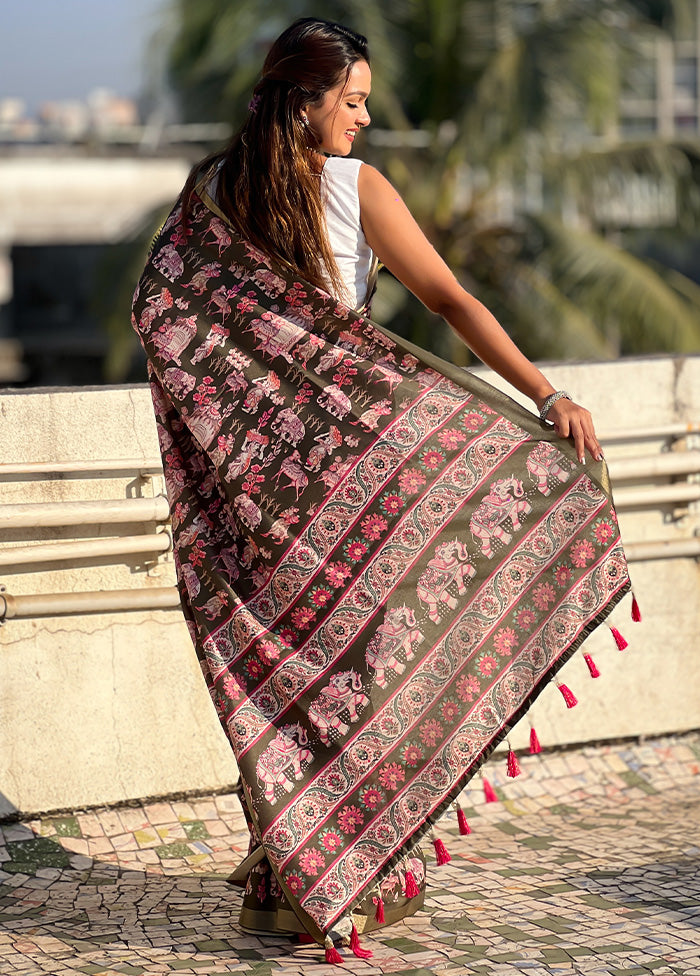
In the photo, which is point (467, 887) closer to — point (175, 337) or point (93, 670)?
point (93, 670)

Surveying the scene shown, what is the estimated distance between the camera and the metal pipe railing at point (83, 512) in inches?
148

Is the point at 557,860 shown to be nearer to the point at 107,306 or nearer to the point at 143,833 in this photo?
the point at 143,833

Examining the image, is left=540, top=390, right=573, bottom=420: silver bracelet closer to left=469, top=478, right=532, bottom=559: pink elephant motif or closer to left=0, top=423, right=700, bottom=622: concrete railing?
left=469, top=478, right=532, bottom=559: pink elephant motif

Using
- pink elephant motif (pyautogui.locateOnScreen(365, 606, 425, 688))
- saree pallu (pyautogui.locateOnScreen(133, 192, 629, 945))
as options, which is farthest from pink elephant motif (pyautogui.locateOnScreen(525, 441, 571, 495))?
pink elephant motif (pyautogui.locateOnScreen(365, 606, 425, 688))

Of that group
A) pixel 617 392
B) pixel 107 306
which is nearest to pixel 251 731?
pixel 617 392

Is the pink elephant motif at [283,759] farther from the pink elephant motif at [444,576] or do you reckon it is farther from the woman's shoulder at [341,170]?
the woman's shoulder at [341,170]

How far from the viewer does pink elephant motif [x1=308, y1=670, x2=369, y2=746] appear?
3043 millimetres

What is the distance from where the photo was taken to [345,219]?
309 cm

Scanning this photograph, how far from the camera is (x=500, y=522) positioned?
123 inches

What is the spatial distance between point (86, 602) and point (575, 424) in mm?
1528

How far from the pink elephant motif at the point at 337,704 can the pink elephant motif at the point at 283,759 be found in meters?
0.05

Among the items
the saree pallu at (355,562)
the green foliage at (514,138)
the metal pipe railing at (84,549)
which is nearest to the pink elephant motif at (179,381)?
the saree pallu at (355,562)

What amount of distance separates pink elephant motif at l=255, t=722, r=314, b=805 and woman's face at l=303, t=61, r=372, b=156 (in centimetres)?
129

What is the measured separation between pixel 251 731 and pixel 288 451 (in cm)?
62
